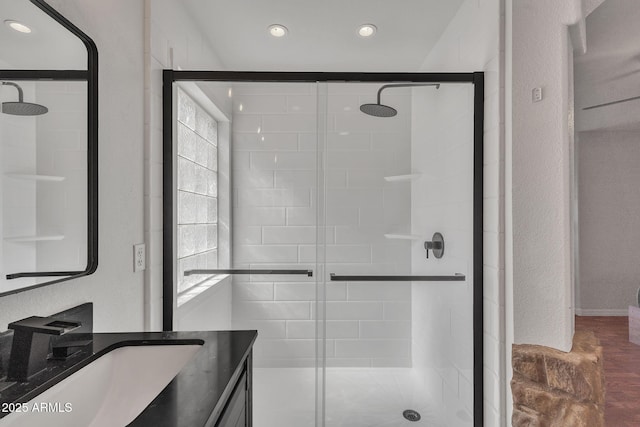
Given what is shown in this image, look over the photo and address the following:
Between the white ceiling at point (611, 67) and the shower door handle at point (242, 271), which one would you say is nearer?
the white ceiling at point (611, 67)

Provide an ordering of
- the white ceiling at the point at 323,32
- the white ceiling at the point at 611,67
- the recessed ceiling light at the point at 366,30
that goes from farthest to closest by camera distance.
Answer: the recessed ceiling light at the point at 366,30
the white ceiling at the point at 323,32
the white ceiling at the point at 611,67

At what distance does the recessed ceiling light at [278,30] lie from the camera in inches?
85.9

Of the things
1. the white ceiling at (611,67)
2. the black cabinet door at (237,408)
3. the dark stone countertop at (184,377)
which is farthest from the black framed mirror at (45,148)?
the white ceiling at (611,67)

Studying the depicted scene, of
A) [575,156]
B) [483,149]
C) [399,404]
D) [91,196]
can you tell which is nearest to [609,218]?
[575,156]

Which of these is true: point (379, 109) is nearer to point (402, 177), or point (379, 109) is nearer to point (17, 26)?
point (402, 177)

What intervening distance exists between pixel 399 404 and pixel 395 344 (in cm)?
30

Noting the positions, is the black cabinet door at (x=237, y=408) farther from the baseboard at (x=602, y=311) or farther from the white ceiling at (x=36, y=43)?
the baseboard at (x=602, y=311)

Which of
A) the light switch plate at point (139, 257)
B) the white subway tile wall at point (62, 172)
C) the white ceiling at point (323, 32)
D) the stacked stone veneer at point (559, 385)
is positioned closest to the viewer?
the white subway tile wall at point (62, 172)

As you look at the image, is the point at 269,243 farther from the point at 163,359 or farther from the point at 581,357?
the point at 581,357

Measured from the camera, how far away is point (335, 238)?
1.79m

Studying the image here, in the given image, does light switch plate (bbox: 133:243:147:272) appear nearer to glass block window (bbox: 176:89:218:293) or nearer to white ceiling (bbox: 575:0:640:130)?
glass block window (bbox: 176:89:218:293)

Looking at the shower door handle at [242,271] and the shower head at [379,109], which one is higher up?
the shower head at [379,109]

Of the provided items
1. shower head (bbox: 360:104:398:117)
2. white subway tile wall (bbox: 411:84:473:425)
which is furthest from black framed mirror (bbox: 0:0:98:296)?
white subway tile wall (bbox: 411:84:473:425)

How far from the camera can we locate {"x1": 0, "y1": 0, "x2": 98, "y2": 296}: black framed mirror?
2.64ft
